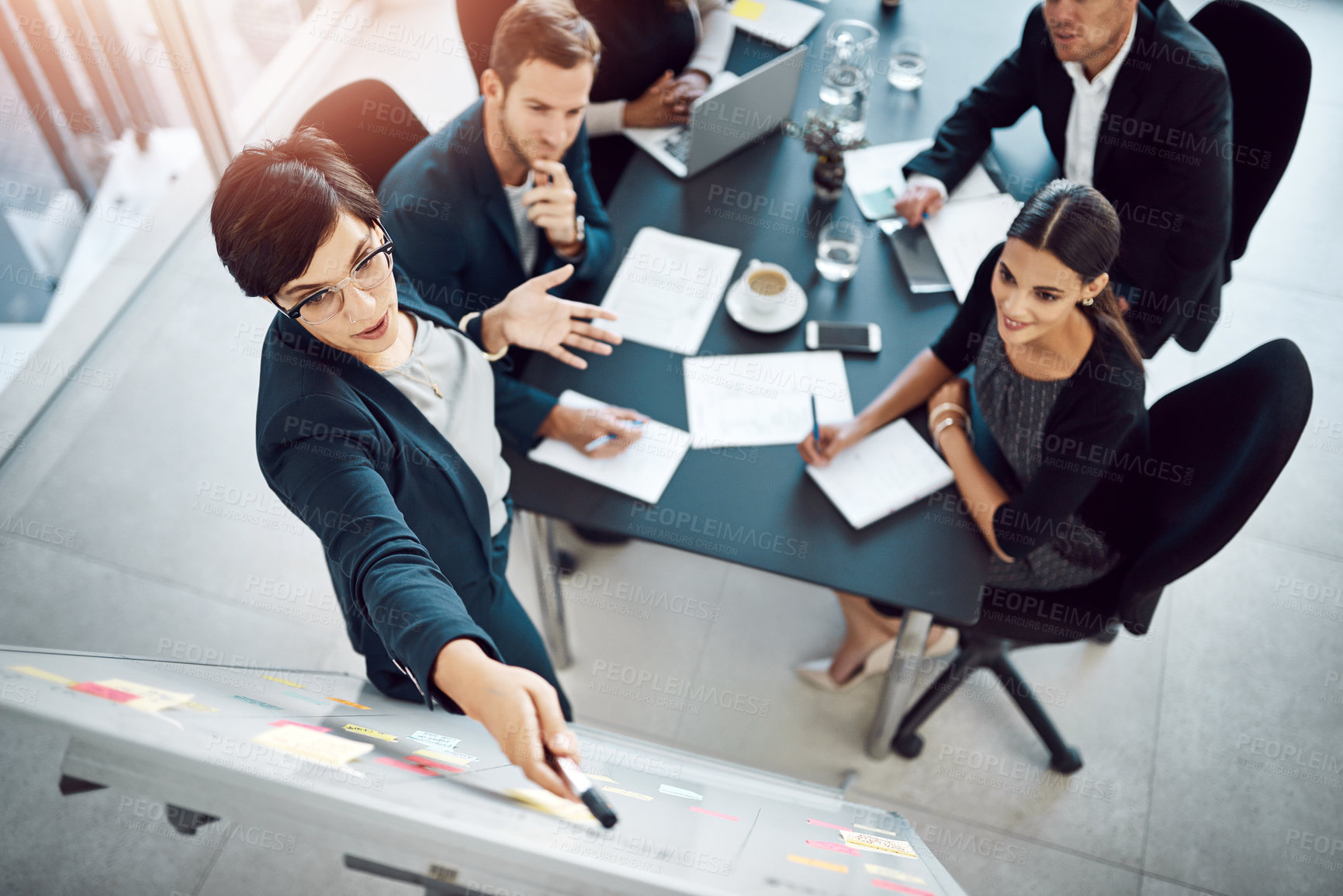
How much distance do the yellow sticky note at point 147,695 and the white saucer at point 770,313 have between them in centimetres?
139

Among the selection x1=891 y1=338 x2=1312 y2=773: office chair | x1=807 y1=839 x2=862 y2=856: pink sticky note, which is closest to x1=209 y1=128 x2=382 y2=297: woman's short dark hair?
x1=807 y1=839 x2=862 y2=856: pink sticky note

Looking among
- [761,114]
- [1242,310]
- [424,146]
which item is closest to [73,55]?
[424,146]

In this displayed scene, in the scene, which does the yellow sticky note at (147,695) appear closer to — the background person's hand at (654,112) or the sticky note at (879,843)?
the sticky note at (879,843)

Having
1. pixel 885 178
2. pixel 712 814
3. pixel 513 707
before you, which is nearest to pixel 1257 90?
pixel 885 178

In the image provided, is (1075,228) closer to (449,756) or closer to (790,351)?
(790,351)

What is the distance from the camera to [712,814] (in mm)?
1180

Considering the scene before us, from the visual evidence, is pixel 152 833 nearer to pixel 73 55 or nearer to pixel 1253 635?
pixel 73 55

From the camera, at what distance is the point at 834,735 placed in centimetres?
243

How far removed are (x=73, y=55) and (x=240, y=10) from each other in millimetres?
918

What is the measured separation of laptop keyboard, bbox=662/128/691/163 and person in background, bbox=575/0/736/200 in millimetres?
51

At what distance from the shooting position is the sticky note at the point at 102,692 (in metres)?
0.97

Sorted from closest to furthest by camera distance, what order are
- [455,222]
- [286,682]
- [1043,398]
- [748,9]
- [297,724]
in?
[297,724]
[286,682]
[1043,398]
[455,222]
[748,9]

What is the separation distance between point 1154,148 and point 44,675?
2.43m

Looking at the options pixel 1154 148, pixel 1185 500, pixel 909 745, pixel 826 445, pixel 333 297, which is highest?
pixel 333 297
